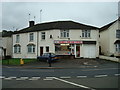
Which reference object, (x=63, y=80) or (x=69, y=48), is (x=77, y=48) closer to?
(x=69, y=48)

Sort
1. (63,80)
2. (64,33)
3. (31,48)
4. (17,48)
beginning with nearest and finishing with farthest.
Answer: (63,80), (64,33), (31,48), (17,48)

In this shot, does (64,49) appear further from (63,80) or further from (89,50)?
(63,80)

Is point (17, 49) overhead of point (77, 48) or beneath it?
beneath

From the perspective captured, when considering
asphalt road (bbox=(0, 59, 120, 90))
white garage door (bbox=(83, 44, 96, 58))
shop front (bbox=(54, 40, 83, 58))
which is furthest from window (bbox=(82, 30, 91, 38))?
asphalt road (bbox=(0, 59, 120, 90))

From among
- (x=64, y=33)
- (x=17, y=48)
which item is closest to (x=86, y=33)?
(x=64, y=33)

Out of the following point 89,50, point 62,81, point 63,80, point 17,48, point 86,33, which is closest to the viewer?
point 62,81

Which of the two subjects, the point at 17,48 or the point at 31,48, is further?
the point at 17,48

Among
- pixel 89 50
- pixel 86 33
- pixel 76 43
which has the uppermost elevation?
pixel 86 33

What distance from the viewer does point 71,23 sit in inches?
1372

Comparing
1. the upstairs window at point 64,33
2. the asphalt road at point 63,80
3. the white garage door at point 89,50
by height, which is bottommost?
the asphalt road at point 63,80

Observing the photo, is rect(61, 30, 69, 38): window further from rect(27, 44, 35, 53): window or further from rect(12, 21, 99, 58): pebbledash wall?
rect(27, 44, 35, 53): window

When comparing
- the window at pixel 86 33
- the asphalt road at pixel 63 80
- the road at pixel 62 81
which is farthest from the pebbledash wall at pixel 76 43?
the road at pixel 62 81

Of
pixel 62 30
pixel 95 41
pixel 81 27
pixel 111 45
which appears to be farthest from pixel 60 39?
pixel 111 45

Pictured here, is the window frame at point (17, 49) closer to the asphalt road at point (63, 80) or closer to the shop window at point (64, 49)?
the shop window at point (64, 49)
